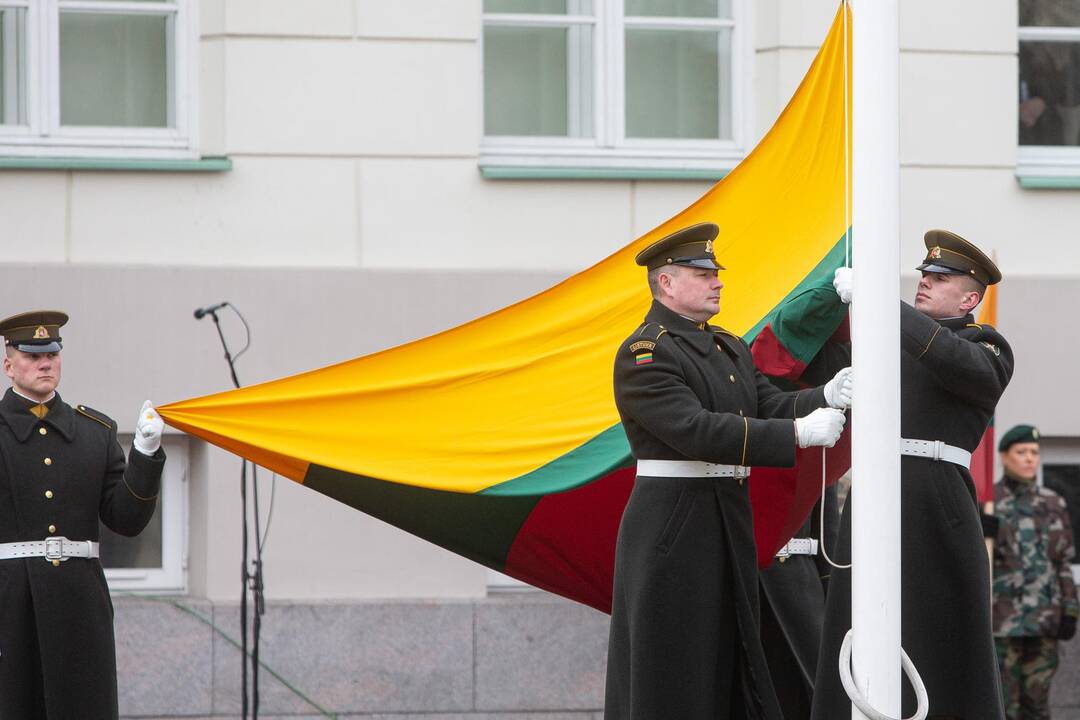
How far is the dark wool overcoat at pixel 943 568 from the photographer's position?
5.41 metres

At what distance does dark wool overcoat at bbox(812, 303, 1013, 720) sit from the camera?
213 inches

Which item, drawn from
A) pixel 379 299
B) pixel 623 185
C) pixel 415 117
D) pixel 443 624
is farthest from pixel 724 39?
pixel 443 624

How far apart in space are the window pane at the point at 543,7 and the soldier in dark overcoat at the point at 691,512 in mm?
3957

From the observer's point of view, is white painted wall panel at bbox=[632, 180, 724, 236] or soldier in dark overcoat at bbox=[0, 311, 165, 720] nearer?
soldier in dark overcoat at bbox=[0, 311, 165, 720]

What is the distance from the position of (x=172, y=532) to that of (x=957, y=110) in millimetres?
4394

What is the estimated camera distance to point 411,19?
334 inches

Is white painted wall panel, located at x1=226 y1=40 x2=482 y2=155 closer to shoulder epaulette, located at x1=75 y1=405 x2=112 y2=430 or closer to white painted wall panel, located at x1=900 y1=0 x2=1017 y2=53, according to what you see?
white painted wall panel, located at x1=900 y1=0 x2=1017 y2=53

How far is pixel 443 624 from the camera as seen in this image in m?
8.32

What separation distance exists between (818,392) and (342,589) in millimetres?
3667

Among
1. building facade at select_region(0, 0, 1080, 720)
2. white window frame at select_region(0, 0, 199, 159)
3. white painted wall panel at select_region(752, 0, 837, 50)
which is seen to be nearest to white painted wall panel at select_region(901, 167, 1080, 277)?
building facade at select_region(0, 0, 1080, 720)

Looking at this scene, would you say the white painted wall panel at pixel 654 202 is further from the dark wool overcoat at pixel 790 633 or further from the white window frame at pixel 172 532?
the dark wool overcoat at pixel 790 633

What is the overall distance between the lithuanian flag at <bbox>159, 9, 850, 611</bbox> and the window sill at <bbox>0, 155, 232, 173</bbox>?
8.46 feet

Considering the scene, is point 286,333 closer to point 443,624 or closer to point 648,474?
point 443,624

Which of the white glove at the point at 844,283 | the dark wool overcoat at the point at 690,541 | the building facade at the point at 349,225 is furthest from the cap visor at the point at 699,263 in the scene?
the building facade at the point at 349,225
